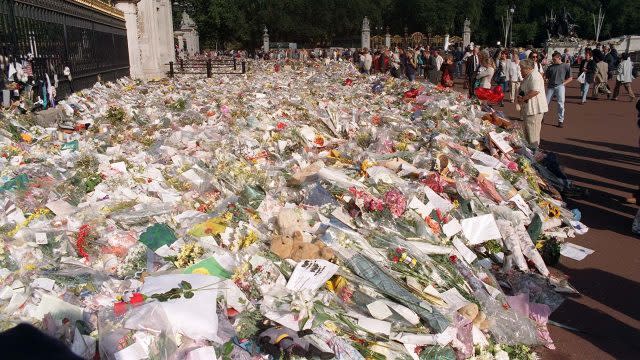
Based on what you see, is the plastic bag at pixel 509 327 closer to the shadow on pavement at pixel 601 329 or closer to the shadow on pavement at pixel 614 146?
the shadow on pavement at pixel 601 329

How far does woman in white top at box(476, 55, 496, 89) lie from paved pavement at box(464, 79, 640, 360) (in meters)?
2.06

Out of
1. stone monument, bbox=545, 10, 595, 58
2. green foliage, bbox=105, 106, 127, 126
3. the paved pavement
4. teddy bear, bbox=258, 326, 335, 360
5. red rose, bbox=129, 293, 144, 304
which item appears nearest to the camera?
teddy bear, bbox=258, 326, 335, 360

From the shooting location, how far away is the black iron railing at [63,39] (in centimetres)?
838

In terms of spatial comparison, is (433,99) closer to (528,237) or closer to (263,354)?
(528,237)

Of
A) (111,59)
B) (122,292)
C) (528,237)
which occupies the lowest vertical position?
(528,237)

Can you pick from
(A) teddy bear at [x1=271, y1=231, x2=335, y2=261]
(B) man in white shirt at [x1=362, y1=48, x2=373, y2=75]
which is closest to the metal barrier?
(B) man in white shirt at [x1=362, y1=48, x2=373, y2=75]

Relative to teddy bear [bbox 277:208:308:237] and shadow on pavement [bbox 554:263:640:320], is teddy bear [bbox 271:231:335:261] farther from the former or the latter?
shadow on pavement [bbox 554:263:640:320]

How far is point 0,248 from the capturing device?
3.83 meters

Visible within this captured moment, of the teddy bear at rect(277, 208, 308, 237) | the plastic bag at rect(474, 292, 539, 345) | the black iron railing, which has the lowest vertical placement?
the plastic bag at rect(474, 292, 539, 345)

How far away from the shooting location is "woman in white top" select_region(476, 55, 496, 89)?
1208 cm

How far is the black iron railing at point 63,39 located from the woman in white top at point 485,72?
919cm

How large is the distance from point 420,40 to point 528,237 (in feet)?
145

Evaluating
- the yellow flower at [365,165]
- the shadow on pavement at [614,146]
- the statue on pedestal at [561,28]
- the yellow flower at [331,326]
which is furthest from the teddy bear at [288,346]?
the statue on pedestal at [561,28]

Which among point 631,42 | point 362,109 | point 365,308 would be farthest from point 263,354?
point 631,42
